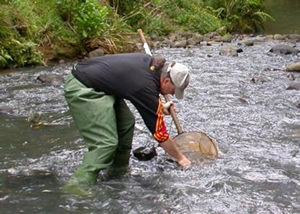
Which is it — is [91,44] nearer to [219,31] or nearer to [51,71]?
[51,71]

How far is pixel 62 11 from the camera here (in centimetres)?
1220

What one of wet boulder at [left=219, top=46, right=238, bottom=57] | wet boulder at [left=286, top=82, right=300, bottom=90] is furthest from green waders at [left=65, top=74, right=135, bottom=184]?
wet boulder at [left=219, top=46, right=238, bottom=57]

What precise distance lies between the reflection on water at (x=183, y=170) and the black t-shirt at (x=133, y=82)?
592mm

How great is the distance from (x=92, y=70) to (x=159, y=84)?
58 centimetres

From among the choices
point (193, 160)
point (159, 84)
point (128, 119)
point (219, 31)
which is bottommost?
point (219, 31)

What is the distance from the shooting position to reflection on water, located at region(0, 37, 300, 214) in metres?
4.30

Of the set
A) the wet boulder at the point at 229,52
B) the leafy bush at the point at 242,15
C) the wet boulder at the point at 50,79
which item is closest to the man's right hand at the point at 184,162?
the wet boulder at the point at 50,79

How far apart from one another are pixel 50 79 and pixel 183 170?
4.67 meters

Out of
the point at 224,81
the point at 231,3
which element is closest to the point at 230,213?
the point at 224,81

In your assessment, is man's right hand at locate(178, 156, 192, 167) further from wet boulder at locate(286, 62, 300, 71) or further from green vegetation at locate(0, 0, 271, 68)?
wet boulder at locate(286, 62, 300, 71)

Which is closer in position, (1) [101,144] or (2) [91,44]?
(1) [101,144]

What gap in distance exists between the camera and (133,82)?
4.44 m

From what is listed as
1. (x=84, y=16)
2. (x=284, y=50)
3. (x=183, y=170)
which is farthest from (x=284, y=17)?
(x=183, y=170)

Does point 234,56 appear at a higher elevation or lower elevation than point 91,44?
lower
